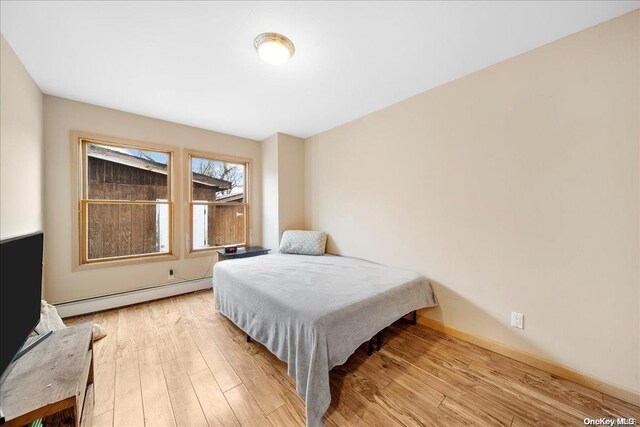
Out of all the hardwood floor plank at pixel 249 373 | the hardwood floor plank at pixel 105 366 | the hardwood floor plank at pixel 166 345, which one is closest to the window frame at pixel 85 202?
the hardwood floor plank at pixel 105 366

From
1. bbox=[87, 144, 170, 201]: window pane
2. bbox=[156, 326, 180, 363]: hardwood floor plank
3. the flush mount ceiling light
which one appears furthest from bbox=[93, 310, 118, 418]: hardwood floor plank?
the flush mount ceiling light

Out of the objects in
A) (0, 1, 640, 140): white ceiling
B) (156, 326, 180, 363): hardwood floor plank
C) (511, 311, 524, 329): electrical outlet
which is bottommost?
(156, 326, 180, 363): hardwood floor plank

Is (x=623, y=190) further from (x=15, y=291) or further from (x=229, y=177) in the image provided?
(x=229, y=177)

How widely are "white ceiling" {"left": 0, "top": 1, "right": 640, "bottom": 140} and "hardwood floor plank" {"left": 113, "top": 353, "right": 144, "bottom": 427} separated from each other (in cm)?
240

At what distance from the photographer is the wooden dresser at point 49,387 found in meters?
0.86

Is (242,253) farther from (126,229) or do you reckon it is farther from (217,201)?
(126,229)

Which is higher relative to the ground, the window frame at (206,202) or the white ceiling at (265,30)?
the white ceiling at (265,30)

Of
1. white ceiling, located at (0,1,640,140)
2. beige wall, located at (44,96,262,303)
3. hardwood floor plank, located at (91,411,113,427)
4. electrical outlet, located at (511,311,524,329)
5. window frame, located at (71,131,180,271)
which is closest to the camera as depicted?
hardwood floor plank, located at (91,411,113,427)

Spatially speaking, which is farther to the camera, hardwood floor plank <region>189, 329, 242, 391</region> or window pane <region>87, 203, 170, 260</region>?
window pane <region>87, 203, 170, 260</region>

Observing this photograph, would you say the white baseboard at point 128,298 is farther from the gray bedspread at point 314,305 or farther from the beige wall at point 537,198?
the beige wall at point 537,198

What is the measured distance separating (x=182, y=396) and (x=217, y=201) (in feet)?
8.56

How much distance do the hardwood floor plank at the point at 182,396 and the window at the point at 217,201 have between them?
1858 mm

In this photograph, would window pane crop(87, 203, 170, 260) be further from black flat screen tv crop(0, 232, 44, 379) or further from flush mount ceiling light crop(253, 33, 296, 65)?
flush mount ceiling light crop(253, 33, 296, 65)

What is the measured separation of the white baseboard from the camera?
8.33ft
